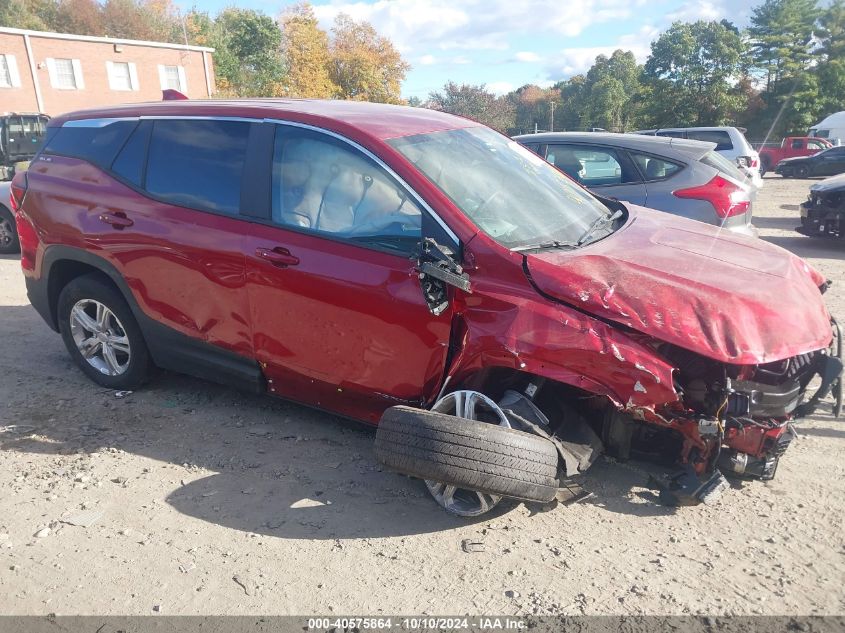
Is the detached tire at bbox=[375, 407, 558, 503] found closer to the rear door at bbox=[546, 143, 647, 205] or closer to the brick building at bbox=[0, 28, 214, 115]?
the rear door at bbox=[546, 143, 647, 205]

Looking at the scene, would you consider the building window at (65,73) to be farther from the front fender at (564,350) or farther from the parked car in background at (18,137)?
the front fender at (564,350)

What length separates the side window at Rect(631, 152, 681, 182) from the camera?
655cm

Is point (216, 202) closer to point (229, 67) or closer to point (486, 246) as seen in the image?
point (486, 246)

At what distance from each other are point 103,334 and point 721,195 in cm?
564

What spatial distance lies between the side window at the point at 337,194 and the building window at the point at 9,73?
34.8 meters

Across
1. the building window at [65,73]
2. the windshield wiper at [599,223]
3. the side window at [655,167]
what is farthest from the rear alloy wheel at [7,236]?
the building window at [65,73]

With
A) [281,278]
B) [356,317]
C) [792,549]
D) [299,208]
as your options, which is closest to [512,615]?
[792,549]

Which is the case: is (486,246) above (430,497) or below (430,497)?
above

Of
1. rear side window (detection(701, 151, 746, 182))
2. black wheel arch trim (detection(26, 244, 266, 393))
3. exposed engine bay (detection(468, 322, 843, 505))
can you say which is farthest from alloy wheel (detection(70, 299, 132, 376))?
rear side window (detection(701, 151, 746, 182))

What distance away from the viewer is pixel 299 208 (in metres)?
3.58

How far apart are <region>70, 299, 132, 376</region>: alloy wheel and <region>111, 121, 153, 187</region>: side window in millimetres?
924

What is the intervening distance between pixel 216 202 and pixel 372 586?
2360 mm

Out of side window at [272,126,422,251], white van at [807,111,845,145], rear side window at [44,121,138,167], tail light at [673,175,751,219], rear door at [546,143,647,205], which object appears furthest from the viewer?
white van at [807,111,845,145]

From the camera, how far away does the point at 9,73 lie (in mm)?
31000
